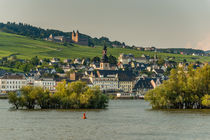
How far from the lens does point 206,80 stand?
79.9 metres

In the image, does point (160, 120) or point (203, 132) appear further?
point (160, 120)

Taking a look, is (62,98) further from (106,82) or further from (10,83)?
(106,82)

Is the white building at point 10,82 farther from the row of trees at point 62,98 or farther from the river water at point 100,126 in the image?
the river water at point 100,126

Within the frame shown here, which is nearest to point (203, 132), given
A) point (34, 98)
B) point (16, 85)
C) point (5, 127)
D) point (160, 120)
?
point (160, 120)

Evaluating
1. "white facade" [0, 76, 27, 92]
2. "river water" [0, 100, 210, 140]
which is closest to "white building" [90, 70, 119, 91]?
"white facade" [0, 76, 27, 92]

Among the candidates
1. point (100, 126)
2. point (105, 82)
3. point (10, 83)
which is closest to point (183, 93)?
point (100, 126)

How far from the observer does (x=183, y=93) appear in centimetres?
7869

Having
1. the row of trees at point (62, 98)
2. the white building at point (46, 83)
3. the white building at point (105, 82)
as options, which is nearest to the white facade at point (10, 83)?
the white building at point (46, 83)

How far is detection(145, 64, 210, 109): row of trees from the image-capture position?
78.3m

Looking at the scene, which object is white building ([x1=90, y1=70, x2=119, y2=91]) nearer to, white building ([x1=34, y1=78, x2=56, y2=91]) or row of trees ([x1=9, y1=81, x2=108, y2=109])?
white building ([x1=34, y1=78, x2=56, y2=91])

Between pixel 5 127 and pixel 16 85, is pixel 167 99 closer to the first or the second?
pixel 5 127

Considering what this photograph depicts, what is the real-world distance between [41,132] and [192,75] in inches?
1448

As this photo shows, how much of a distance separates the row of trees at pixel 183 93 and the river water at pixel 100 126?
453 cm

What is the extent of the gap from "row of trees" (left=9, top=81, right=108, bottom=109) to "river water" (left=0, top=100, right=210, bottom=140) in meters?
3.74
